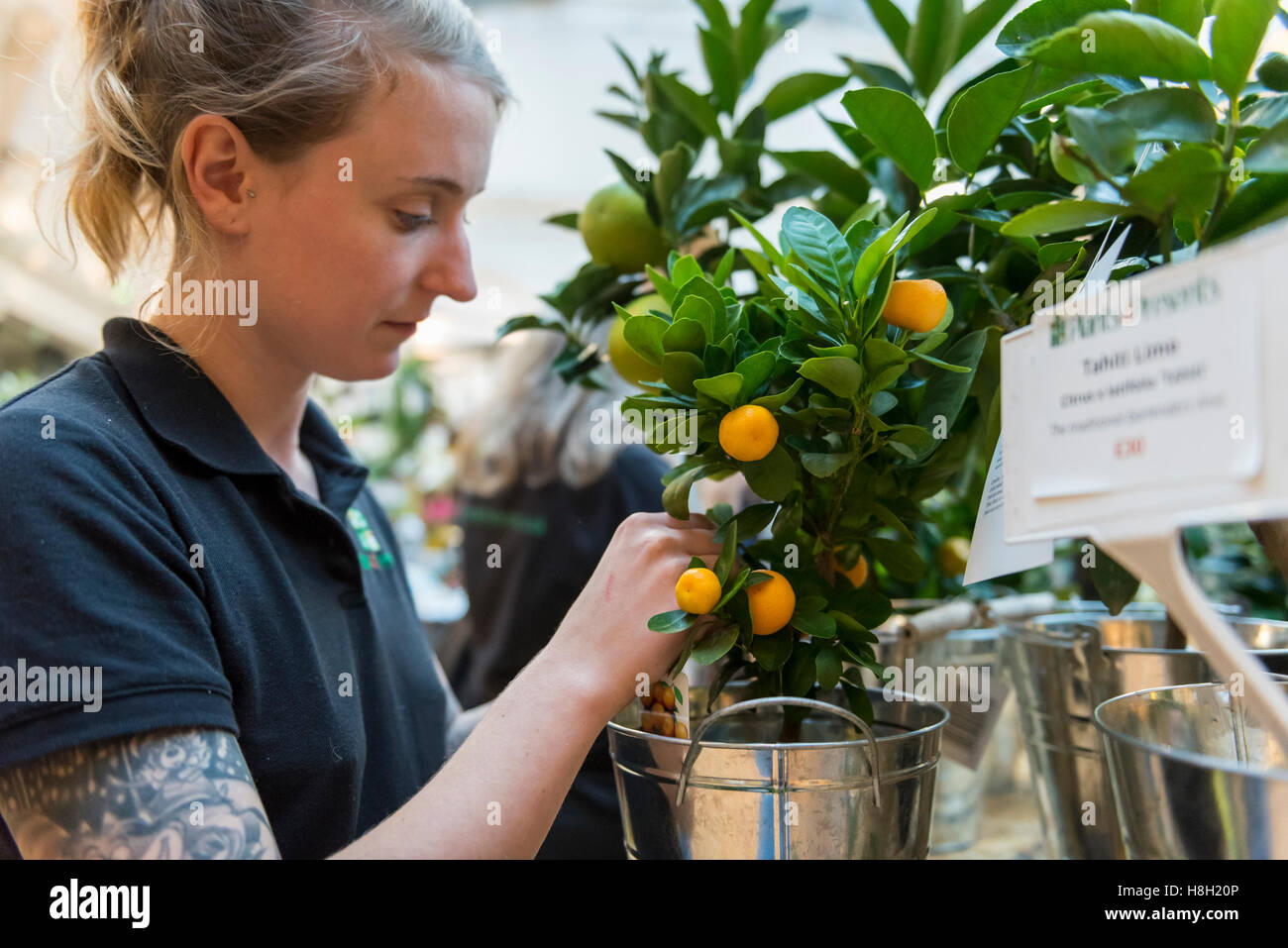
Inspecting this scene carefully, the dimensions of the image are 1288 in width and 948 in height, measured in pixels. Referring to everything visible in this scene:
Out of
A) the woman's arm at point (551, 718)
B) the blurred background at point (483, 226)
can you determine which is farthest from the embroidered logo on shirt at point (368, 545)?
the woman's arm at point (551, 718)

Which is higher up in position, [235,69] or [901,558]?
[235,69]

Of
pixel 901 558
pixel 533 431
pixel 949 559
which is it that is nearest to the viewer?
pixel 901 558

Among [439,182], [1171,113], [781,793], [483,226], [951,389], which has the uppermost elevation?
[483,226]

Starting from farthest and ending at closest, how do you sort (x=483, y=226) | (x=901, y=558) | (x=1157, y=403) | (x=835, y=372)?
(x=483, y=226)
(x=901, y=558)
(x=835, y=372)
(x=1157, y=403)

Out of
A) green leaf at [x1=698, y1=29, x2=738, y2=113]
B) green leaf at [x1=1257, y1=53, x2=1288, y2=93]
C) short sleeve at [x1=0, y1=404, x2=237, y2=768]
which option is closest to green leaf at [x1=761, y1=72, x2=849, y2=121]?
green leaf at [x1=698, y1=29, x2=738, y2=113]

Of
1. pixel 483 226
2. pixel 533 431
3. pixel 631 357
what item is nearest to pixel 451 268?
pixel 631 357

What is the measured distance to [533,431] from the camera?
4.93 feet

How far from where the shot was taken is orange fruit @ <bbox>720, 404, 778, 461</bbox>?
0.46 meters

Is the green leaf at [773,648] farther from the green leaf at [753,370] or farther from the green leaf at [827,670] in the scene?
the green leaf at [753,370]

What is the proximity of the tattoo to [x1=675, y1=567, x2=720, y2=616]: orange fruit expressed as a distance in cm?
26

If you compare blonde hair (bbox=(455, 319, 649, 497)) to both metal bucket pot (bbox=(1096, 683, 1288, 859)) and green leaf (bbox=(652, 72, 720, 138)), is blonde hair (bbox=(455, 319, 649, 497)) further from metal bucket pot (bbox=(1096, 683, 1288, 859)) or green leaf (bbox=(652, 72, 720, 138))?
metal bucket pot (bbox=(1096, 683, 1288, 859))

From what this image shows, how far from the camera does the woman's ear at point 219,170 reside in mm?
686

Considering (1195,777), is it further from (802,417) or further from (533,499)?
(533,499)

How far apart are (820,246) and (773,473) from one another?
0.39ft
